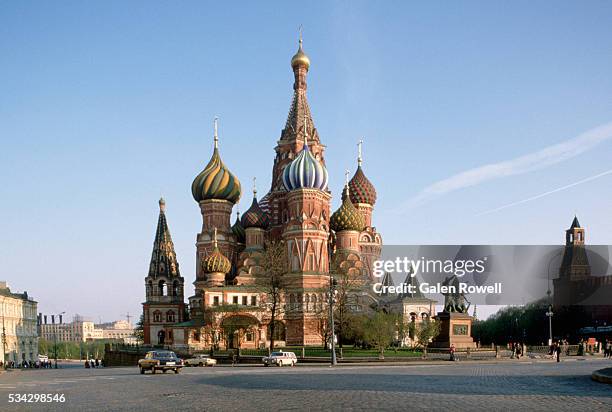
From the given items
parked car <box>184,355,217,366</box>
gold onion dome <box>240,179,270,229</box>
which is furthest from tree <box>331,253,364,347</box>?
gold onion dome <box>240,179,270,229</box>

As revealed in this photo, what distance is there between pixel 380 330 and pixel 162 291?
145ft

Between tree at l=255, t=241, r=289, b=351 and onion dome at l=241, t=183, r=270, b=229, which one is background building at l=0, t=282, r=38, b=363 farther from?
tree at l=255, t=241, r=289, b=351

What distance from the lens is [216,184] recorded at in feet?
267

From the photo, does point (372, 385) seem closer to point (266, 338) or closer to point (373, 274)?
point (266, 338)

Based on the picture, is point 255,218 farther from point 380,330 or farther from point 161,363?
point 161,363

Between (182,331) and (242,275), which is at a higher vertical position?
(242,275)

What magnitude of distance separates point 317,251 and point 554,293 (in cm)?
6847

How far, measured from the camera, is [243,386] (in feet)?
72.0

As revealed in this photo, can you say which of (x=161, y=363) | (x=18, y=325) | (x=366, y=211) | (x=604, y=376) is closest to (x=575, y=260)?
(x=366, y=211)

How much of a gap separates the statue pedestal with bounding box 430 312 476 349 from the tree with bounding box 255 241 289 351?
14.3m

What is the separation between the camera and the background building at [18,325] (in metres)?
90.4

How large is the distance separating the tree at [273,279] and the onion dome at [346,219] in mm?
10057

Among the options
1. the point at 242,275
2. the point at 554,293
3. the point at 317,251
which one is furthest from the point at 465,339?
the point at 554,293

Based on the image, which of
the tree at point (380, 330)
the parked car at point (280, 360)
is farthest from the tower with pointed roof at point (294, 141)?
the parked car at point (280, 360)
